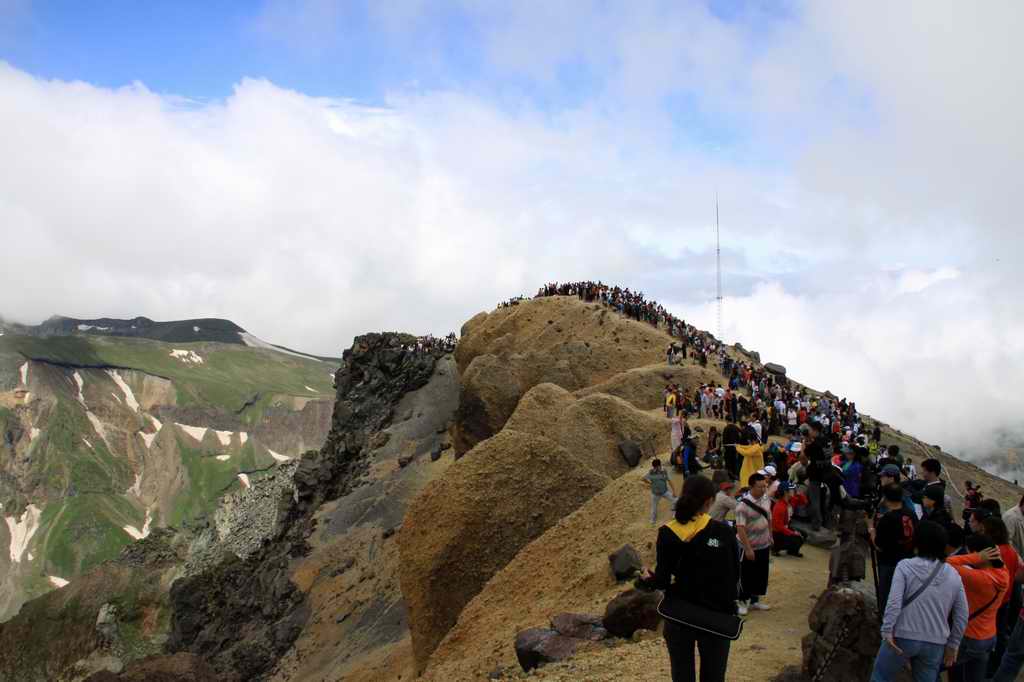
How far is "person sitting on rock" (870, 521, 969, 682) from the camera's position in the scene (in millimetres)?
7504

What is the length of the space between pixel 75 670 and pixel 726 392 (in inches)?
1510

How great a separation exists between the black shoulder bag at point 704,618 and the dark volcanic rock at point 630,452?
1802cm

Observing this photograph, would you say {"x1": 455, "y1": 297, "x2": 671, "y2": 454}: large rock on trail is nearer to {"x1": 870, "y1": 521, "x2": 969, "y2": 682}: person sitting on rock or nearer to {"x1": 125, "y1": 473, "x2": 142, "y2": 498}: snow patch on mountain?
{"x1": 870, "y1": 521, "x2": 969, "y2": 682}: person sitting on rock

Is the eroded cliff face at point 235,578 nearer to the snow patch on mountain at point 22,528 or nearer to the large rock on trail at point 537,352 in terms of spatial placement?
the large rock on trail at point 537,352

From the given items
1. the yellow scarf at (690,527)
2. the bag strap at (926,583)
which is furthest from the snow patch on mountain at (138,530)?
the bag strap at (926,583)

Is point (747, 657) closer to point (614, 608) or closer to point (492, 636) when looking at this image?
point (614, 608)

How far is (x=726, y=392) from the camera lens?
29.3 m

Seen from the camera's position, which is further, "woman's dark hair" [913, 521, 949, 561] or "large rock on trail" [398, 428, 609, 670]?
"large rock on trail" [398, 428, 609, 670]

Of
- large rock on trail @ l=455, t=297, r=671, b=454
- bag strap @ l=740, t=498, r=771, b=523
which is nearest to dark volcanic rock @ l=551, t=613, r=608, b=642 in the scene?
bag strap @ l=740, t=498, r=771, b=523

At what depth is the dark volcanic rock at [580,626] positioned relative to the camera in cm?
1197

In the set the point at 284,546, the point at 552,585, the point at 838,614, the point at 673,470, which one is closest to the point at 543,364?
the point at 284,546

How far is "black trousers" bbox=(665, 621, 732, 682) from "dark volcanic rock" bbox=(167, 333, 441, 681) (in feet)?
85.4

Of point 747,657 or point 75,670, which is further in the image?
point 75,670

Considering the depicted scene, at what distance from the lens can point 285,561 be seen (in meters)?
40.5
